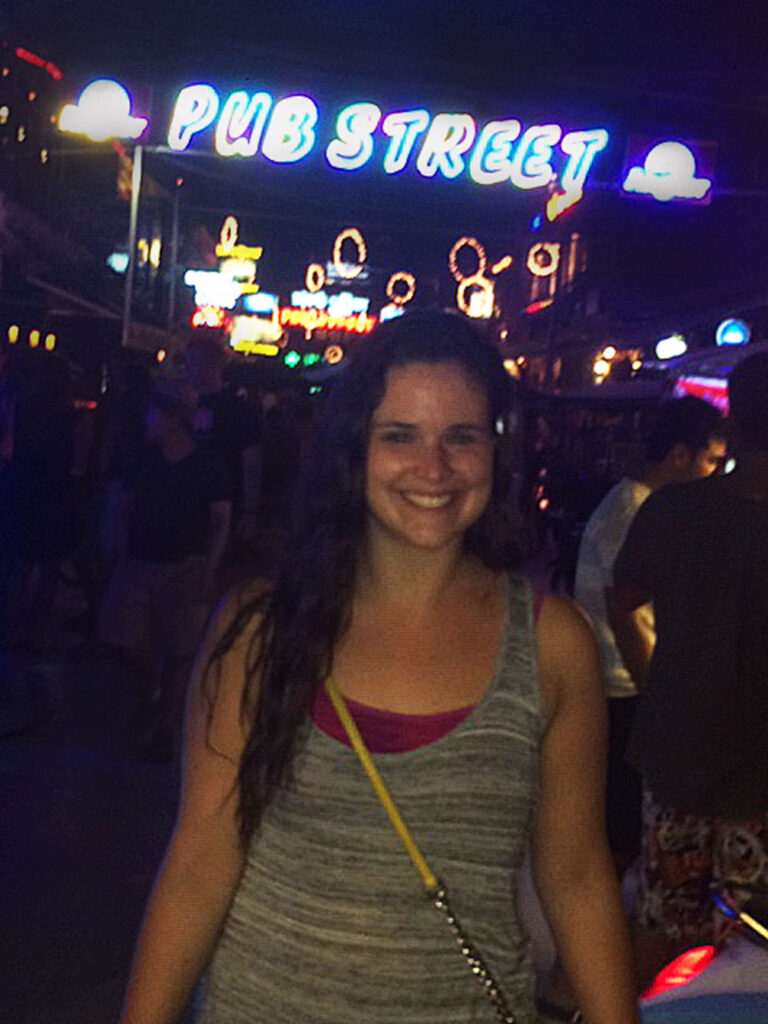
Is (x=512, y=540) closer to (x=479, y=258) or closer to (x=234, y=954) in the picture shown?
(x=234, y=954)

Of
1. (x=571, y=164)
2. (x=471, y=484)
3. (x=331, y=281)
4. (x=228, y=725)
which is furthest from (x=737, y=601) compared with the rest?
(x=331, y=281)

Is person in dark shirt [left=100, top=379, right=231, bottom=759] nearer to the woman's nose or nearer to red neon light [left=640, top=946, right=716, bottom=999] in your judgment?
red neon light [left=640, top=946, right=716, bottom=999]

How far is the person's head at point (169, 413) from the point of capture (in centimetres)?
773

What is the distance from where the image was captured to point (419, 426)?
7.56 feet

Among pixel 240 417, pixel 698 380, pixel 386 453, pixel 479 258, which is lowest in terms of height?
pixel 386 453

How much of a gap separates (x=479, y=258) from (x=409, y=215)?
27.6m

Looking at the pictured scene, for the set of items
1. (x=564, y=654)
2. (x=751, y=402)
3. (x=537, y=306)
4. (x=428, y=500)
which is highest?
(x=537, y=306)

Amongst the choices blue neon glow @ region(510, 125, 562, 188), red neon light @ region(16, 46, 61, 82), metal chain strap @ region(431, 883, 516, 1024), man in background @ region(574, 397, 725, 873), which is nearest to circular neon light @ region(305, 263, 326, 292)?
red neon light @ region(16, 46, 61, 82)

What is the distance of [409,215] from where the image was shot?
4956 centimetres

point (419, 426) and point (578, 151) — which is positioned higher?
point (578, 151)

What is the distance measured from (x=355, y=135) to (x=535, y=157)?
7.85 ft

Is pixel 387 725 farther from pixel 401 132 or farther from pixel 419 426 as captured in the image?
pixel 401 132

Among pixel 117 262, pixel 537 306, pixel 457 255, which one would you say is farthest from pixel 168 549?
pixel 537 306

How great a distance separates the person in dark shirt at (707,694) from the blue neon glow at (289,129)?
14.6 m
